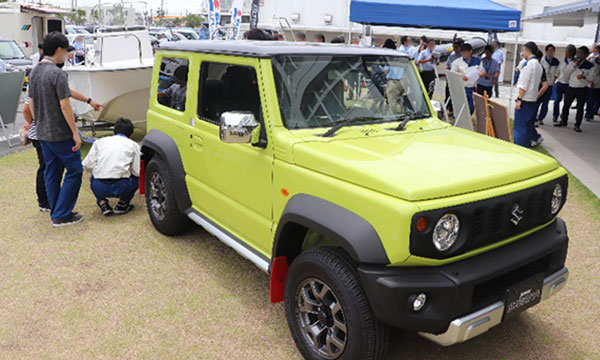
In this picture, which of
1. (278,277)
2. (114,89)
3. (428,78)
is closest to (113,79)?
(114,89)

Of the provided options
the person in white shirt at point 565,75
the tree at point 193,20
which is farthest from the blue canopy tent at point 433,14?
the tree at point 193,20

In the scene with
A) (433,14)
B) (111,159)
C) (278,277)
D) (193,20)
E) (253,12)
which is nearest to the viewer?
(278,277)

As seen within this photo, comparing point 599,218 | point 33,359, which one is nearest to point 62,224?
point 33,359

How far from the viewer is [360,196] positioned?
2826mm

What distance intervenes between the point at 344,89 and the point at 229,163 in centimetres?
103

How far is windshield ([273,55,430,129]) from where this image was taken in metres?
3.66

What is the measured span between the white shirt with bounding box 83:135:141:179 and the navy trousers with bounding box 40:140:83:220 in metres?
0.23

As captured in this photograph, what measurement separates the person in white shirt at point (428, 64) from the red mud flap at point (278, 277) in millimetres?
9956

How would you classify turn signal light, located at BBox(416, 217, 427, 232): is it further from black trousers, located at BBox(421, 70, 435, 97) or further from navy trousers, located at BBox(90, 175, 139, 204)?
black trousers, located at BBox(421, 70, 435, 97)

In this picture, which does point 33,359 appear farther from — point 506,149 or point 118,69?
point 118,69

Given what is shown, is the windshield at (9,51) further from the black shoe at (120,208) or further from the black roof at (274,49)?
the black roof at (274,49)

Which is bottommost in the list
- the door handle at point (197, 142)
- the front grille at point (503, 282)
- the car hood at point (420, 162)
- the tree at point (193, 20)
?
the front grille at point (503, 282)

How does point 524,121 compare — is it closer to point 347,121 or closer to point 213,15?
point 347,121

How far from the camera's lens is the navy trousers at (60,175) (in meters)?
5.46
